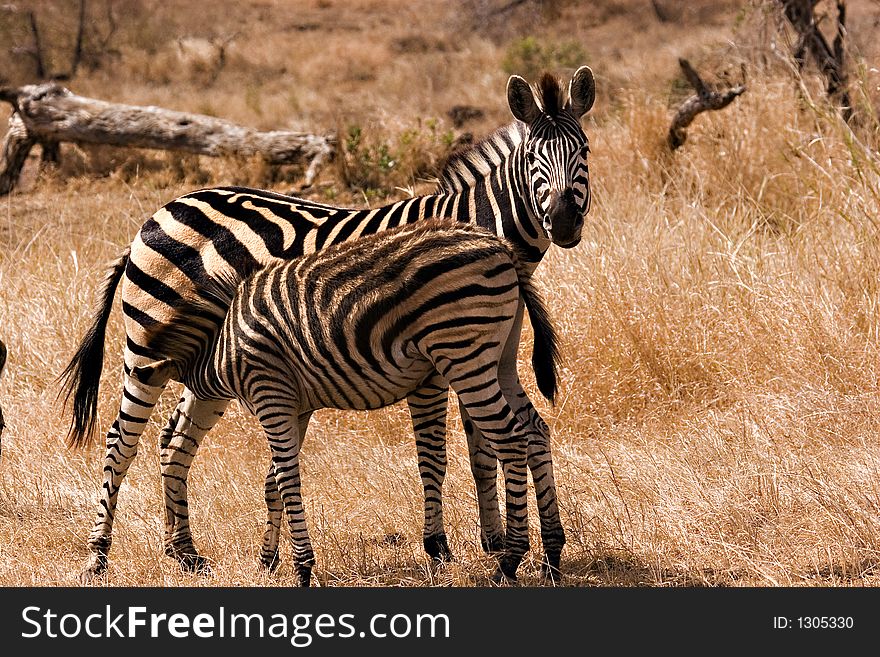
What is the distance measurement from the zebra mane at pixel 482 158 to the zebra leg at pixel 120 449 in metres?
1.93

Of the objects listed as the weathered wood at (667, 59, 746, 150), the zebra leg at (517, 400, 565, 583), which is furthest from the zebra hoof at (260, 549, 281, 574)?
the weathered wood at (667, 59, 746, 150)

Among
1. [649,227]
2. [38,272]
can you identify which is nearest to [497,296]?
[649,227]

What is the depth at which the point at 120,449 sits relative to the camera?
19.3 feet

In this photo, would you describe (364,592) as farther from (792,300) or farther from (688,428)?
(792,300)

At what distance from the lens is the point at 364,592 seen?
4691 mm

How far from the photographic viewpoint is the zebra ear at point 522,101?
17.2ft

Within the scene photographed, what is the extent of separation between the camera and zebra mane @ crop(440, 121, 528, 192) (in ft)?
18.0

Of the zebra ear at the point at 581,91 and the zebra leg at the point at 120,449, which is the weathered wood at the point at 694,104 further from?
the zebra leg at the point at 120,449

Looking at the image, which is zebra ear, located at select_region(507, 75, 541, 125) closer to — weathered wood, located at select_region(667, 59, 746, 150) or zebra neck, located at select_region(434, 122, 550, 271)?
zebra neck, located at select_region(434, 122, 550, 271)

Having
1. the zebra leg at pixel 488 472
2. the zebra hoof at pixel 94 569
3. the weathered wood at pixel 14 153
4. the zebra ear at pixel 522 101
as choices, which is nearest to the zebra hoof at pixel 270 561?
the zebra hoof at pixel 94 569

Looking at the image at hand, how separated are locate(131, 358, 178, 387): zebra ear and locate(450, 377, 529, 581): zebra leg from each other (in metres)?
1.54

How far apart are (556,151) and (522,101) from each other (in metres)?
0.42

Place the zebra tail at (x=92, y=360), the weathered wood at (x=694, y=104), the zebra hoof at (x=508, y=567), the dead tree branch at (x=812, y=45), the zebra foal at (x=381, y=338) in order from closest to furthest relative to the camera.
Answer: the zebra foal at (x=381, y=338)
the zebra hoof at (x=508, y=567)
the zebra tail at (x=92, y=360)
the weathered wood at (x=694, y=104)
the dead tree branch at (x=812, y=45)

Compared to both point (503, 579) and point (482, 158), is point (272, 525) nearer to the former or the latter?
point (503, 579)
